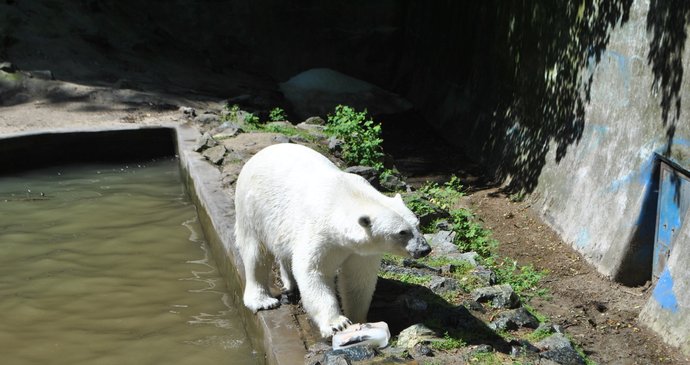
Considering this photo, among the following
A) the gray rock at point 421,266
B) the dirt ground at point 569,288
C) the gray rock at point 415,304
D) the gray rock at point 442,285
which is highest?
the gray rock at point 415,304

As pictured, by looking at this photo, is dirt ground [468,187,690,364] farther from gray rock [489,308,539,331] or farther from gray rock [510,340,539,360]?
gray rock [510,340,539,360]

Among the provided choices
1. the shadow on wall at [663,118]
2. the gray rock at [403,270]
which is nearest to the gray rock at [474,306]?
the gray rock at [403,270]

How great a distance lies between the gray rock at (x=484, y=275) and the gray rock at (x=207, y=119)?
6366 millimetres

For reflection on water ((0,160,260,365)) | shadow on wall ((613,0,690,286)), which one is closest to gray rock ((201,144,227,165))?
reflection on water ((0,160,260,365))

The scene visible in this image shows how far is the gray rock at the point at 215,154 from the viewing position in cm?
937

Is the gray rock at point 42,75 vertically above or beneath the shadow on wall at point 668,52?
beneath

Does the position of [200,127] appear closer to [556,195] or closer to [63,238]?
[63,238]

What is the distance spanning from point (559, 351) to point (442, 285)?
3.45 ft

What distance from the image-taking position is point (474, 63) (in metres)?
13.5

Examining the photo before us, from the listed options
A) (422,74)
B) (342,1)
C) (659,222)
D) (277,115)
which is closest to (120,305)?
(659,222)

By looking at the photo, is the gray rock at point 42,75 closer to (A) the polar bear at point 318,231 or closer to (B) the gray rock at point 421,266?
(A) the polar bear at point 318,231

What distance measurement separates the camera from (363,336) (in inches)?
189

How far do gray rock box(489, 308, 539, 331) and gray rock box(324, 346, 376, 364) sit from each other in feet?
3.76

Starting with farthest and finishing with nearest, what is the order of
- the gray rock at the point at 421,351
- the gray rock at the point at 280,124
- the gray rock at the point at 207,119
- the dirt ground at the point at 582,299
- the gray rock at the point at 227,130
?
1. the gray rock at the point at 207,119
2. the gray rock at the point at 280,124
3. the gray rock at the point at 227,130
4. the dirt ground at the point at 582,299
5. the gray rock at the point at 421,351
